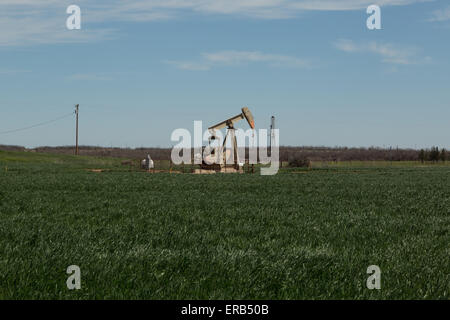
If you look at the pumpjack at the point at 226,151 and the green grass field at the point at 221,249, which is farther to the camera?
the pumpjack at the point at 226,151

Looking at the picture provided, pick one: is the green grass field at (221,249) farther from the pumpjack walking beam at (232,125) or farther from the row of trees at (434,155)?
the row of trees at (434,155)

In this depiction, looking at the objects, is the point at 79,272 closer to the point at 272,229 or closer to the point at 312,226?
the point at 272,229

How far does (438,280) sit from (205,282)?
3.47m

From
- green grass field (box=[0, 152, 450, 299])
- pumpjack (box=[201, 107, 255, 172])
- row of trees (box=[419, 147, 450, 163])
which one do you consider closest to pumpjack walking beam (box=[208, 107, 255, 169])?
pumpjack (box=[201, 107, 255, 172])

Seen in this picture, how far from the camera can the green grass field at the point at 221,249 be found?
668 centimetres

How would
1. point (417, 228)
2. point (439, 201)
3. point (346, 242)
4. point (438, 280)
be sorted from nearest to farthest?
point (438, 280), point (346, 242), point (417, 228), point (439, 201)

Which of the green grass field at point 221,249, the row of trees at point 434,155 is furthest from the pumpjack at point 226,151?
the row of trees at point 434,155

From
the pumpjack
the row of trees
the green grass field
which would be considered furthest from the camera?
the row of trees

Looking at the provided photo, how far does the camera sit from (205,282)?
6914 mm

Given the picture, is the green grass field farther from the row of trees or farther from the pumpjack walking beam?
the row of trees

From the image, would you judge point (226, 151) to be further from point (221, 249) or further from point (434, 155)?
point (434, 155)

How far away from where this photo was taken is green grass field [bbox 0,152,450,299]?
6676mm
